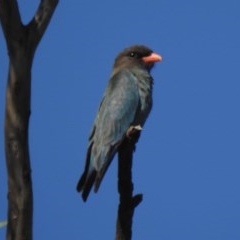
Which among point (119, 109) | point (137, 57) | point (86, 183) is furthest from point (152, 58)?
point (86, 183)

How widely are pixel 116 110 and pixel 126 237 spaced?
7.17ft

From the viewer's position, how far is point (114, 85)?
5.28 m

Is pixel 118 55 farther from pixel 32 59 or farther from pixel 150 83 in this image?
pixel 32 59

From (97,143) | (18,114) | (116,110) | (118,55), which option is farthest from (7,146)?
(118,55)

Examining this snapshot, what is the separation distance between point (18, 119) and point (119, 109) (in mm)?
2264

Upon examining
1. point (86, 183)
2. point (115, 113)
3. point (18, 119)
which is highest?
point (115, 113)

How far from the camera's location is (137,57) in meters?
5.82

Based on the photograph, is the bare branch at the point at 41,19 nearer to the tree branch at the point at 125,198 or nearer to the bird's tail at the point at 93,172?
the tree branch at the point at 125,198

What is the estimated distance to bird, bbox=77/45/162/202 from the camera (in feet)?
13.7

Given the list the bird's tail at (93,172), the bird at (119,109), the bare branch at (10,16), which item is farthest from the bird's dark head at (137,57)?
the bare branch at (10,16)

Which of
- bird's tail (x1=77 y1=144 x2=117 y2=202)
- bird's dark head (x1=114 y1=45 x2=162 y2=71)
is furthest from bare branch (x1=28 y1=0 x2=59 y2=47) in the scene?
bird's dark head (x1=114 y1=45 x2=162 y2=71)

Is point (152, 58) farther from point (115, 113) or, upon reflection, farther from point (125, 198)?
point (125, 198)

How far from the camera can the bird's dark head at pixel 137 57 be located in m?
5.75

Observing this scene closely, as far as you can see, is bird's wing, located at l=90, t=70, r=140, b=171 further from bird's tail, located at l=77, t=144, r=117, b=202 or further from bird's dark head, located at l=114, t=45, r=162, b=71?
bird's dark head, located at l=114, t=45, r=162, b=71
